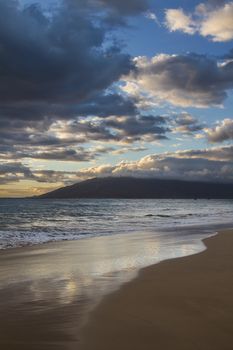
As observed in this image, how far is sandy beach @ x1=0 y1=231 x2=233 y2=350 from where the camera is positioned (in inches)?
224

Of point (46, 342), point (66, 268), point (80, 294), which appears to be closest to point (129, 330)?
point (46, 342)

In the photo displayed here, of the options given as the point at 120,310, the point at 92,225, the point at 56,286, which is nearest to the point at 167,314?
the point at 120,310

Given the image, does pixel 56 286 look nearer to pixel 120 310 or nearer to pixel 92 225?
pixel 120 310

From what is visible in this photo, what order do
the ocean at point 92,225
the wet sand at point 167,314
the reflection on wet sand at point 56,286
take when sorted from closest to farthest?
1. the wet sand at point 167,314
2. the reflection on wet sand at point 56,286
3. the ocean at point 92,225

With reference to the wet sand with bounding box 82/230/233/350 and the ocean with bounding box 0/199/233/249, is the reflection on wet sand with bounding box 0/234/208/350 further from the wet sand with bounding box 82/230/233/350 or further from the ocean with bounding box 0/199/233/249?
the ocean with bounding box 0/199/233/249

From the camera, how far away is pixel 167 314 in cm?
687

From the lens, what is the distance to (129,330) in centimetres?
614

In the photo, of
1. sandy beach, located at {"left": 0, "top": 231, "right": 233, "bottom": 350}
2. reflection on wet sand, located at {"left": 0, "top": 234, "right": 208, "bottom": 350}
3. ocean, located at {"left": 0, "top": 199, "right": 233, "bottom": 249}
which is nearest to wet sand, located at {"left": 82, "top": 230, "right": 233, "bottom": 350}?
sandy beach, located at {"left": 0, "top": 231, "right": 233, "bottom": 350}

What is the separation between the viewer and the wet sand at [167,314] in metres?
5.65

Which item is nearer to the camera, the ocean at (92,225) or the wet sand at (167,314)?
the wet sand at (167,314)

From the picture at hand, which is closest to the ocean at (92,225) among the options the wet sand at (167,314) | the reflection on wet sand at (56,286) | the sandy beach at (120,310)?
the reflection on wet sand at (56,286)

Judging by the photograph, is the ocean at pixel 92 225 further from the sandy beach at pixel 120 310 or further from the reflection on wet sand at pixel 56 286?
the sandy beach at pixel 120 310

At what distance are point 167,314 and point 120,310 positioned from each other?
839 millimetres

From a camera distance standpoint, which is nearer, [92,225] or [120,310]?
[120,310]
